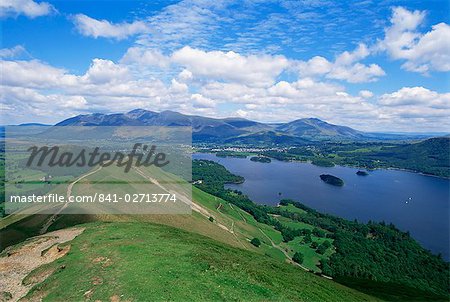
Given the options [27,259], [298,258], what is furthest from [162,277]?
[298,258]

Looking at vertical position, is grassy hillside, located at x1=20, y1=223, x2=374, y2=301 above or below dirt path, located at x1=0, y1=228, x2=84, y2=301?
above

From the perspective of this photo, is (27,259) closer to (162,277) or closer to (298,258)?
(162,277)

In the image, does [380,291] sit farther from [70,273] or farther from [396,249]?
[396,249]

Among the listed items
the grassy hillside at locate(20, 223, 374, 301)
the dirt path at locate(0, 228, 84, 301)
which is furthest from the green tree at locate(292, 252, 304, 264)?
the dirt path at locate(0, 228, 84, 301)

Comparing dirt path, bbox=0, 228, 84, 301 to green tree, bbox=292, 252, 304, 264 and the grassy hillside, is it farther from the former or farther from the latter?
green tree, bbox=292, 252, 304, 264

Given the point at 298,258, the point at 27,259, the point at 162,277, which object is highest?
the point at 162,277

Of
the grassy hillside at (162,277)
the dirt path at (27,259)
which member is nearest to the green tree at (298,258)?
the grassy hillside at (162,277)
